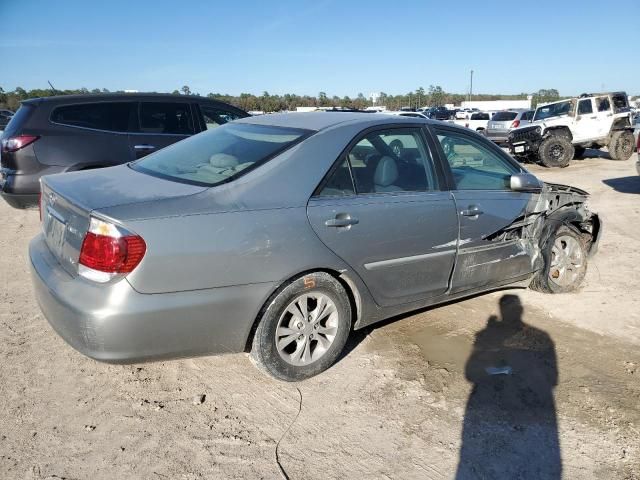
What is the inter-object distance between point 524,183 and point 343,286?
178cm

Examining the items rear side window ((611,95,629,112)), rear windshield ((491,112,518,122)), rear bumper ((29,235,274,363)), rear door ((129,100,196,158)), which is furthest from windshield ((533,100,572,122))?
rear bumper ((29,235,274,363))

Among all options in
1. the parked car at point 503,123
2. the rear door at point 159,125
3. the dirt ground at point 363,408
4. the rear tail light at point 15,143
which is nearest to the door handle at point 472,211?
the dirt ground at point 363,408

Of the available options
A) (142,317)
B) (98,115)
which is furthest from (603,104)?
(142,317)

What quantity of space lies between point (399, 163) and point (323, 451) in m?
1.95

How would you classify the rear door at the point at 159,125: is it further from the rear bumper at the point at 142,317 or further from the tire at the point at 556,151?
the tire at the point at 556,151

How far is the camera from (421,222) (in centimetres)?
348

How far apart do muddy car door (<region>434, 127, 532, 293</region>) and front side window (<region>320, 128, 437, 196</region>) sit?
0.21 meters

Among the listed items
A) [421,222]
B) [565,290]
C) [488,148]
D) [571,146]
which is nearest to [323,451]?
[421,222]

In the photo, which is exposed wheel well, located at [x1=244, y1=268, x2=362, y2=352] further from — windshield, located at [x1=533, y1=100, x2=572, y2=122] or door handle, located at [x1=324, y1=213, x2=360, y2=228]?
windshield, located at [x1=533, y1=100, x2=572, y2=122]

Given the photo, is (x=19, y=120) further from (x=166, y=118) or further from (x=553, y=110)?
(x=553, y=110)

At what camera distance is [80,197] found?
2.83 meters

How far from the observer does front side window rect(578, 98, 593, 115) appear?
1570 cm

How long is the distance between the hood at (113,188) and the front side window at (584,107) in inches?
611

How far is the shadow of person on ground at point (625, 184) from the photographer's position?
10695mm
